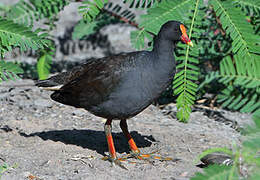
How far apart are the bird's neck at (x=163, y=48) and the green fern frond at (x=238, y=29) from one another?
0.66 m

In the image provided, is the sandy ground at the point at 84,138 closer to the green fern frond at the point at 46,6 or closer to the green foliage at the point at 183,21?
the green foliage at the point at 183,21

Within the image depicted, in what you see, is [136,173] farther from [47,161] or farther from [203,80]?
[203,80]

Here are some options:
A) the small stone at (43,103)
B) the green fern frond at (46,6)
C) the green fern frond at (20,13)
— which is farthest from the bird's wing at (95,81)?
the green fern frond at (20,13)

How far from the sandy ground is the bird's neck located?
44.0 inches

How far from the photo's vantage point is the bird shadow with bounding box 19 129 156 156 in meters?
4.87

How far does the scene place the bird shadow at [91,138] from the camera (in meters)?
4.87

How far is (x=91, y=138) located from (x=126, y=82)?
1203 mm

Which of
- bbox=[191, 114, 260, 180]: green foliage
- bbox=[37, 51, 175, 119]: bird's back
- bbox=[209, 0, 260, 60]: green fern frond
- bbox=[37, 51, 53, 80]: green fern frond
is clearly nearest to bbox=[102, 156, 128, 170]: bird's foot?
bbox=[37, 51, 175, 119]: bird's back

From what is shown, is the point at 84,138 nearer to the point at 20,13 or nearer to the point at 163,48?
the point at 163,48

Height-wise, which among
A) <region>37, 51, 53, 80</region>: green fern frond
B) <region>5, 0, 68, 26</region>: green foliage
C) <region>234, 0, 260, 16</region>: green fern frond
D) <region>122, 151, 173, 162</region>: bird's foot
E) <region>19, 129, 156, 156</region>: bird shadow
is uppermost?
<region>234, 0, 260, 16</region>: green fern frond

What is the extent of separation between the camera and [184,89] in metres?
4.73

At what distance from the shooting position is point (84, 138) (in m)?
5.05

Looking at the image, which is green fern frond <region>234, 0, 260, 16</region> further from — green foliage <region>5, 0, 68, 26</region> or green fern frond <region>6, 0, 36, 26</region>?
green fern frond <region>6, 0, 36, 26</region>

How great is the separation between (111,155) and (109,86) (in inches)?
28.9
